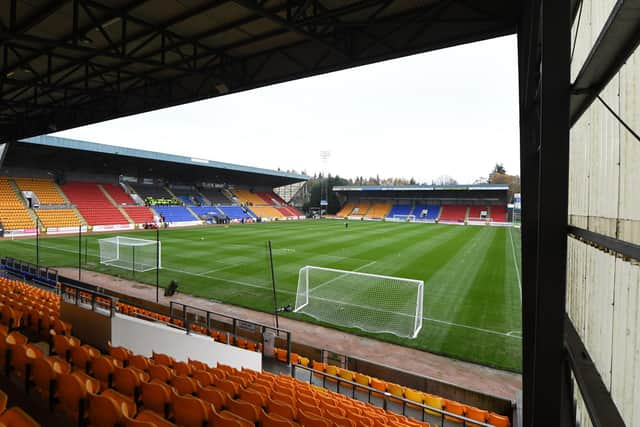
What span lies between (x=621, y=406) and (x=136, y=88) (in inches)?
479

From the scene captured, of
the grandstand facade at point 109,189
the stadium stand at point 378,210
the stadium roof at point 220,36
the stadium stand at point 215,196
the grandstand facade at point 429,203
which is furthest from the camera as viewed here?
the stadium stand at point 378,210

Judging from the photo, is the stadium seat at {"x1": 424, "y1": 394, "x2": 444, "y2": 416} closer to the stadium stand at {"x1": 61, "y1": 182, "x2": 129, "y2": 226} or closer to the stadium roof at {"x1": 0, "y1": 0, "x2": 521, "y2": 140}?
the stadium roof at {"x1": 0, "y1": 0, "x2": 521, "y2": 140}

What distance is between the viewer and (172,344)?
6.80m

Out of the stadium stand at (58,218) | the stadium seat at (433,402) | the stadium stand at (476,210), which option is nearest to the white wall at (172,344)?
the stadium seat at (433,402)

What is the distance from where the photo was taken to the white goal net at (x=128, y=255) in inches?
757

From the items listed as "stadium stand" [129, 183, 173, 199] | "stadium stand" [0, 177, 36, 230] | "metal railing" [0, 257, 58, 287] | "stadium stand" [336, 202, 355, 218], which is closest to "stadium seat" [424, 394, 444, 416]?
"metal railing" [0, 257, 58, 287]

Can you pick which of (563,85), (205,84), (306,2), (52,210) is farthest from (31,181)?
(563,85)

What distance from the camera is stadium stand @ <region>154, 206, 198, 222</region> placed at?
46.0 metres

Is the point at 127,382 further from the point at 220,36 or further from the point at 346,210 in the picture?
the point at 346,210

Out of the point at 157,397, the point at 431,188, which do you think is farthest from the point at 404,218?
the point at 157,397

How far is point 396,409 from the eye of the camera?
684 centimetres

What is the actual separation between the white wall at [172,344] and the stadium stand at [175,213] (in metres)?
41.5

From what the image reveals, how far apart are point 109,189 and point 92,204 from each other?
558 centimetres

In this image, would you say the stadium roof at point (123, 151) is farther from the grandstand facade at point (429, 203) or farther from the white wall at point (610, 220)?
the white wall at point (610, 220)
